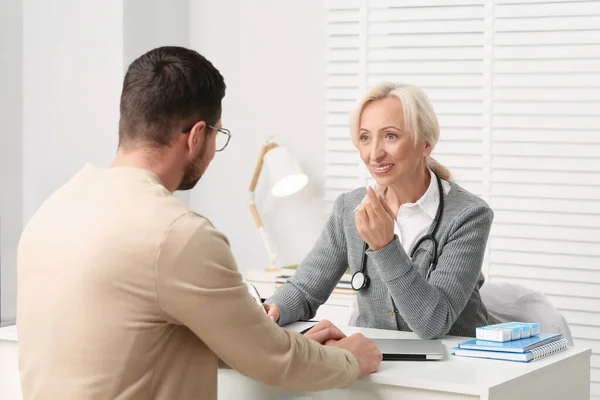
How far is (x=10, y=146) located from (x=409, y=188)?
7.46 feet

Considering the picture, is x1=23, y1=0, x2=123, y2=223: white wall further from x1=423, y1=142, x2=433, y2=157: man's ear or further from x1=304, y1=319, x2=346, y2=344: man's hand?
x1=304, y1=319, x2=346, y2=344: man's hand

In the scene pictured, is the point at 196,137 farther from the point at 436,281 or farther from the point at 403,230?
the point at 403,230

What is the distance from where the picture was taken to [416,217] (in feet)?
9.07

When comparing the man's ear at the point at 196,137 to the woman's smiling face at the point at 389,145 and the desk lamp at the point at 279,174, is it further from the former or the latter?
the desk lamp at the point at 279,174

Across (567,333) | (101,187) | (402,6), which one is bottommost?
(567,333)

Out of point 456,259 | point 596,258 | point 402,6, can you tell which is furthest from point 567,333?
point 402,6

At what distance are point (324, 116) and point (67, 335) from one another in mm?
2700

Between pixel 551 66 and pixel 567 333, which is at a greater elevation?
pixel 551 66

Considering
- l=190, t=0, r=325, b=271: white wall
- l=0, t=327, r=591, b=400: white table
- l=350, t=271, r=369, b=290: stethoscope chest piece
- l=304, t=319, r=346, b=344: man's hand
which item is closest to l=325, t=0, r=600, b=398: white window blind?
l=190, t=0, r=325, b=271: white wall

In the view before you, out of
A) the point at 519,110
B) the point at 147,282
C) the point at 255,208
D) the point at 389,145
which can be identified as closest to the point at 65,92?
the point at 255,208

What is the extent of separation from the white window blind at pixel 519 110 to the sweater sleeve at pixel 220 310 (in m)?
2.24

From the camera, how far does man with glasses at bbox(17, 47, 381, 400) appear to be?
1773mm

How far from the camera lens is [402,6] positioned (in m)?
4.19

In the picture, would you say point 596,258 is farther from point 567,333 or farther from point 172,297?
point 172,297
